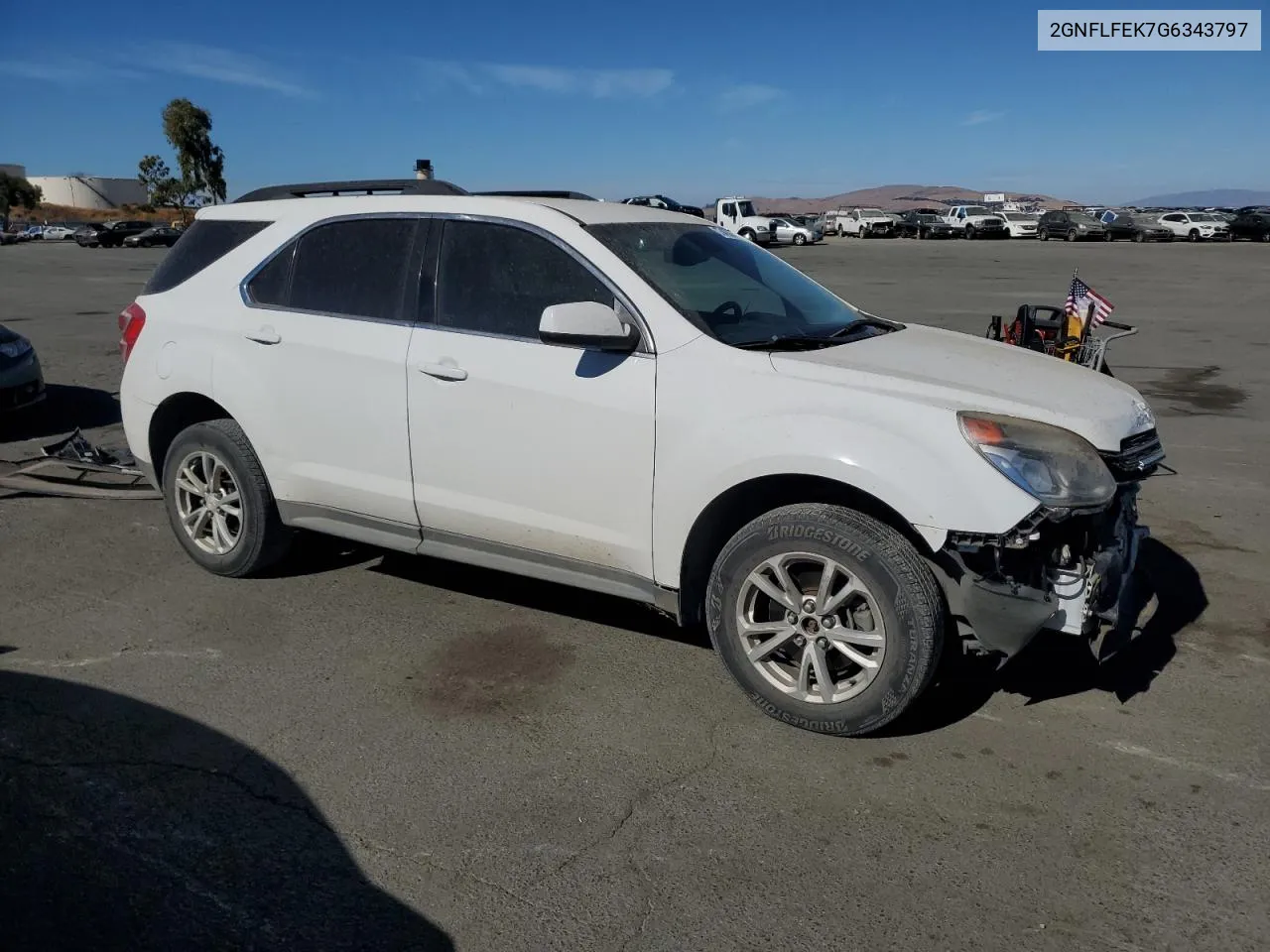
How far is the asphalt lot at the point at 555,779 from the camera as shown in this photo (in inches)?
110

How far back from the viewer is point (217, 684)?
13.6ft

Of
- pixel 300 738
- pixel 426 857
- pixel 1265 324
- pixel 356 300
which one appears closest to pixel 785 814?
pixel 426 857

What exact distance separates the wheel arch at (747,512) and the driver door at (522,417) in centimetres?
17

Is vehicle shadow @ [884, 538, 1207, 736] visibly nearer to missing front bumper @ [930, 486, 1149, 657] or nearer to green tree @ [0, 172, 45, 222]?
missing front bumper @ [930, 486, 1149, 657]

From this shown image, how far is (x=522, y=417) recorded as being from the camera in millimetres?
4148

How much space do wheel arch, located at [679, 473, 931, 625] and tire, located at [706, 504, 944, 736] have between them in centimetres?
10

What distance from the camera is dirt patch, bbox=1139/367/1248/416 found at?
9570mm

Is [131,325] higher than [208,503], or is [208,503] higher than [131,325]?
[131,325]

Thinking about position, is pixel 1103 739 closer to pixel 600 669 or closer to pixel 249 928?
pixel 600 669

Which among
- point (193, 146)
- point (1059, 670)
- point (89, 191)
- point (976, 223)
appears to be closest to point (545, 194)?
point (1059, 670)

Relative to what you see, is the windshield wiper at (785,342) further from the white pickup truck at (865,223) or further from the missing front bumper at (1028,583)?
the white pickup truck at (865,223)

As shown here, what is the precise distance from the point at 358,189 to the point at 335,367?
3.42ft

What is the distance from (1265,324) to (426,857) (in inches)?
663

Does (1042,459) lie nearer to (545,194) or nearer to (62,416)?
(545,194)
